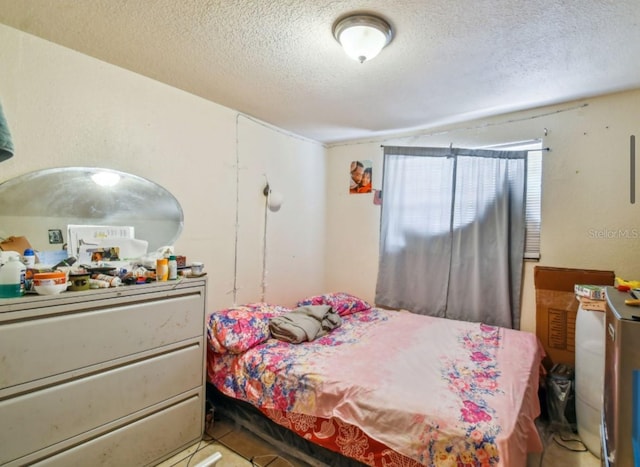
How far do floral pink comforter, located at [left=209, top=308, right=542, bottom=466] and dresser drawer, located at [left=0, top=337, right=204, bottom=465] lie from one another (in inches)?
11.7

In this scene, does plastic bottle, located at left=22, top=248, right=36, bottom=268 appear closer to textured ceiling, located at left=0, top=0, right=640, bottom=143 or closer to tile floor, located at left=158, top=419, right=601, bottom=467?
textured ceiling, located at left=0, top=0, right=640, bottom=143

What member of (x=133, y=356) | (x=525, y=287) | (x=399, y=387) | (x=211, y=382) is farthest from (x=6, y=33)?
(x=525, y=287)

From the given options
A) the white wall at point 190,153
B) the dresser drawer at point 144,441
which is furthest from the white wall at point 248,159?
the dresser drawer at point 144,441

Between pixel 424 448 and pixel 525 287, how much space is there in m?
1.88

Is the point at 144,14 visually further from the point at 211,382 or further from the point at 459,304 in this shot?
the point at 459,304

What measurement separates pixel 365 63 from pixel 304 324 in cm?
176

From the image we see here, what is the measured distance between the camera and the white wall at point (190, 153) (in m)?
1.68

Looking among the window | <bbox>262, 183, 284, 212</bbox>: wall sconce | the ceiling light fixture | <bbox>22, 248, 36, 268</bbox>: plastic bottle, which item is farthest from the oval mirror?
the window

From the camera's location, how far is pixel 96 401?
1513mm

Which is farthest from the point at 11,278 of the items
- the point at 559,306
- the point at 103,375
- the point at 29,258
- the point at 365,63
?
the point at 559,306

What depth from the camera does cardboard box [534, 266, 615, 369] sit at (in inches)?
92.2

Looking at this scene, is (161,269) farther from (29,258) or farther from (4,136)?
(4,136)

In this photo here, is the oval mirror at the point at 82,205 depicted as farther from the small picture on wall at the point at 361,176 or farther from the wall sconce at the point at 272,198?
the small picture on wall at the point at 361,176

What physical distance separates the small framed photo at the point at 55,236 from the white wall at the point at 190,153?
17 cm
